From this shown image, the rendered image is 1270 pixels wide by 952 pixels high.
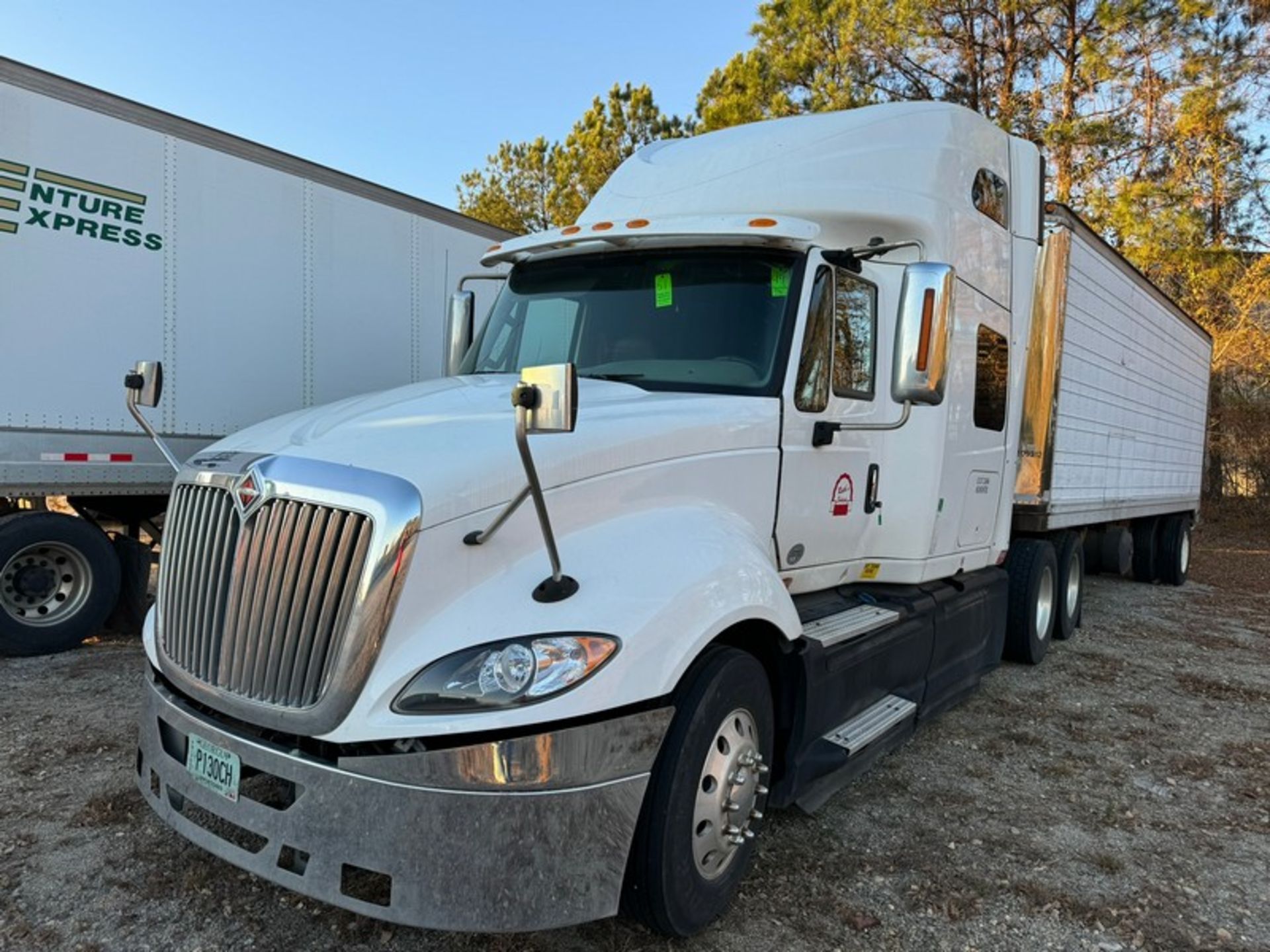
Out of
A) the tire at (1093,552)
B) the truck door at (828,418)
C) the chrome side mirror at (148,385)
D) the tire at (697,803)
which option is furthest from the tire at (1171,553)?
the chrome side mirror at (148,385)

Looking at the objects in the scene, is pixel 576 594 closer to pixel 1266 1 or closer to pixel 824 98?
pixel 824 98

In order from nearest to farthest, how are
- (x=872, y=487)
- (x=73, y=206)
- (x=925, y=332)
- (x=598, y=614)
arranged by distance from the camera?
(x=598, y=614), (x=925, y=332), (x=872, y=487), (x=73, y=206)

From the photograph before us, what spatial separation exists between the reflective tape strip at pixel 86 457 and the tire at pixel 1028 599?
645cm

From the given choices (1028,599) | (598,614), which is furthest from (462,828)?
(1028,599)

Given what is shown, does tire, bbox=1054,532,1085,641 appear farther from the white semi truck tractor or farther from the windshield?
the windshield

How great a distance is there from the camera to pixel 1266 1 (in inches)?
637

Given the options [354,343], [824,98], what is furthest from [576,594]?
[824,98]

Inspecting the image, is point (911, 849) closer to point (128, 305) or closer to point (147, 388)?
point (147, 388)

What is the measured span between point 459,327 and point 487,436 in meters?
2.20

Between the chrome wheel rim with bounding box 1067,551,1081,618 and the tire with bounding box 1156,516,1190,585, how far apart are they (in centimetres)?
472

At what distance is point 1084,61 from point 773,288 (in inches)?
634

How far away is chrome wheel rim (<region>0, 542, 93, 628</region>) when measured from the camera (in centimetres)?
579

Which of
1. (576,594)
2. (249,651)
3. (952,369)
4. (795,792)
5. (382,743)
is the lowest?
(795,792)

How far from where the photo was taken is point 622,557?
2641mm
